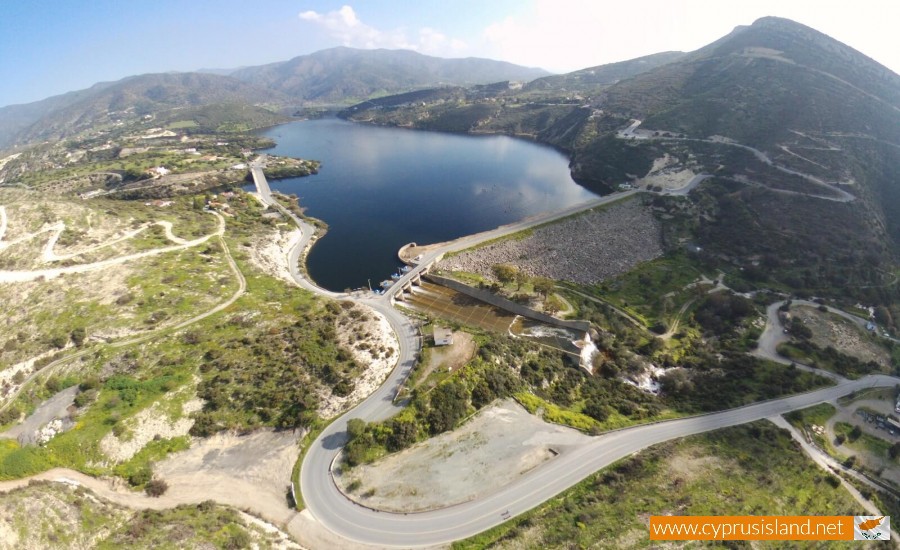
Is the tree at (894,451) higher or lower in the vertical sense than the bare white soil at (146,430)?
lower

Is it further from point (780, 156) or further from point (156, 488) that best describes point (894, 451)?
point (780, 156)

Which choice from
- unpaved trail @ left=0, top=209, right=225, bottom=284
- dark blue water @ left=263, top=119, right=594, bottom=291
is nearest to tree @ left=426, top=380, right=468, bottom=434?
dark blue water @ left=263, top=119, right=594, bottom=291

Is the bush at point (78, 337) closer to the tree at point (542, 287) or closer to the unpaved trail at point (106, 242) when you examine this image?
the unpaved trail at point (106, 242)

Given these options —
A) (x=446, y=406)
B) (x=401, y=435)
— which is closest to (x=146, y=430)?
(x=401, y=435)

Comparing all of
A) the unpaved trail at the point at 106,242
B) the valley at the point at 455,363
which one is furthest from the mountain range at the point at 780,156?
the unpaved trail at the point at 106,242

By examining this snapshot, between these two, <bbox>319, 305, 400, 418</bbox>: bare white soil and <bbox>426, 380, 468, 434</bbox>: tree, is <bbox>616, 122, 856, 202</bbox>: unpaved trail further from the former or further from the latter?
<bbox>319, 305, 400, 418</bbox>: bare white soil

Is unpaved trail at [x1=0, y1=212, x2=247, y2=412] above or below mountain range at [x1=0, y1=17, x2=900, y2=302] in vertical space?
below

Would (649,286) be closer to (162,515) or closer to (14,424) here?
(162,515)

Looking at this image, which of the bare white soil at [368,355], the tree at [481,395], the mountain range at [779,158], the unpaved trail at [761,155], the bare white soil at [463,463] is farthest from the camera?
the unpaved trail at [761,155]
